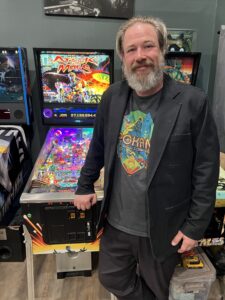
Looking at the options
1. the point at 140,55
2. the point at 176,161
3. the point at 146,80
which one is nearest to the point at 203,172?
the point at 176,161

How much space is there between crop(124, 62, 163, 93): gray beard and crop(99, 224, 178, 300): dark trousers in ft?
2.25

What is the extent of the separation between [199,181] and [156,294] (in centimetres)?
67

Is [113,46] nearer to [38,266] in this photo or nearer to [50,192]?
[50,192]

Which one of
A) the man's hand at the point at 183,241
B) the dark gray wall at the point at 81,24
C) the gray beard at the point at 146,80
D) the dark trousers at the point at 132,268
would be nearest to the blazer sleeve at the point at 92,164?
the dark trousers at the point at 132,268

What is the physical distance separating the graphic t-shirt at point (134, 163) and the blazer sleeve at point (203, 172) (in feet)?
0.63

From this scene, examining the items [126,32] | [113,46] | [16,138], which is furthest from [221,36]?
[16,138]

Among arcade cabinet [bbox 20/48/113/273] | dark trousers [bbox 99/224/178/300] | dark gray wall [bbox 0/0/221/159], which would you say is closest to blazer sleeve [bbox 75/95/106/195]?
arcade cabinet [bbox 20/48/113/273]

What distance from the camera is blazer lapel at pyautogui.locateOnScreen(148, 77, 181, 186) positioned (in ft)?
3.81

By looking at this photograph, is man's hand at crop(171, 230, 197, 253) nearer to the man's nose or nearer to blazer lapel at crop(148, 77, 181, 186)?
blazer lapel at crop(148, 77, 181, 186)

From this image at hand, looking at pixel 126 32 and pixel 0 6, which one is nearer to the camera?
pixel 126 32

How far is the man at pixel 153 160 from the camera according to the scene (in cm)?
117

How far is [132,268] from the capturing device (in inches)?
58.6

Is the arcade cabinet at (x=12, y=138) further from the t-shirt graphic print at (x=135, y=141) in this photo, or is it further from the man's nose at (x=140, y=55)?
the man's nose at (x=140, y=55)

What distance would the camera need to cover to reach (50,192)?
1540 millimetres
